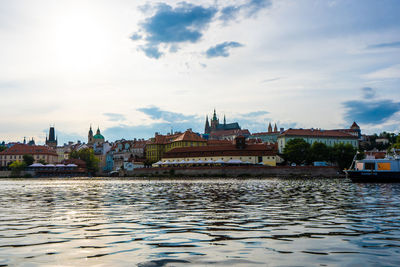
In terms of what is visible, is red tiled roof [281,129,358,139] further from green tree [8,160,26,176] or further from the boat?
the boat

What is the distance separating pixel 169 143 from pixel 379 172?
112m

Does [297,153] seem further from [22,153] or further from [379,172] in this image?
[22,153]

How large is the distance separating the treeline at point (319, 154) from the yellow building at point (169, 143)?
137 feet

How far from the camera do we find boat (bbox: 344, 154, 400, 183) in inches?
2269

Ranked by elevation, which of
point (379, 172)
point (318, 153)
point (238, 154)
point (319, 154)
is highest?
point (238, 154)

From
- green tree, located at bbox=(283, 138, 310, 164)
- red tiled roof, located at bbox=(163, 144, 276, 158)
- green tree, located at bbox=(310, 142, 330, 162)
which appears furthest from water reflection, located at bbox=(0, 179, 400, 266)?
red tiled roof, located at bbox=(163, 144, 276, 158)

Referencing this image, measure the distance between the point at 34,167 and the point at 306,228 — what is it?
449 feet

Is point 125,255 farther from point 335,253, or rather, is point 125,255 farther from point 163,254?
point 335,253

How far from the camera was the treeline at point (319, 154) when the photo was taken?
388 ft

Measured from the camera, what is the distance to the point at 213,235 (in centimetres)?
1127

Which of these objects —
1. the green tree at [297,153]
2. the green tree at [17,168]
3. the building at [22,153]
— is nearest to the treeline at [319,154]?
the green tree at [297,153]

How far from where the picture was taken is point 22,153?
15838 centimetres

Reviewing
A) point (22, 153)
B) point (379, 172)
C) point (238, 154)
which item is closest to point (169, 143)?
point (238, 154)

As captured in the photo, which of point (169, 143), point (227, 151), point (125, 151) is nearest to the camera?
point (227, 151)
